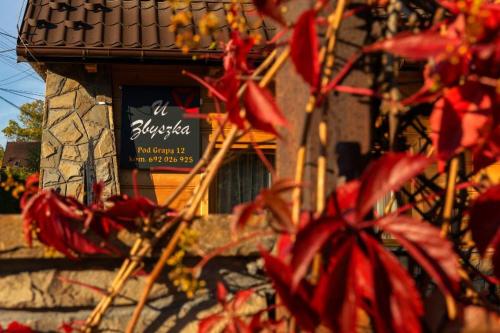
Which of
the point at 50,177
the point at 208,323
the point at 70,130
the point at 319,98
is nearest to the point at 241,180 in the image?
the point at 70,130

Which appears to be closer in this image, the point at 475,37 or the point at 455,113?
the point at 475,37

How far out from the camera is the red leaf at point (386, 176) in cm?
78

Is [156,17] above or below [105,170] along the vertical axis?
above

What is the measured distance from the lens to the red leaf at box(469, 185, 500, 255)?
88cm

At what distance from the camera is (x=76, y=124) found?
5.68 metres

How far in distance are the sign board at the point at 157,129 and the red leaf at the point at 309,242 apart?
5044 millimetres

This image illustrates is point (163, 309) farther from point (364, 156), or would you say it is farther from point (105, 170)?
point (105, 170)

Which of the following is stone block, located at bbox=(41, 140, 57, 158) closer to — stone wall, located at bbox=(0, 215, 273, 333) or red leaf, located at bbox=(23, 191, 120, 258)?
stone wall, located at bbox=(0, 215, 273, 333)

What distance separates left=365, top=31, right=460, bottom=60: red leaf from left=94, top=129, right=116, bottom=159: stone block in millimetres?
5161

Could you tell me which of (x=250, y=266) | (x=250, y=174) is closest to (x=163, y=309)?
(x=250, y=266)

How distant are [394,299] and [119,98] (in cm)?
537

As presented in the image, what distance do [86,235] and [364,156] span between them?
24.0 inches

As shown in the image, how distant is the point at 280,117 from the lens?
0.88m

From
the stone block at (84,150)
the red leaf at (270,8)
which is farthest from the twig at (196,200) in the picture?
the stone block at (84,150)
